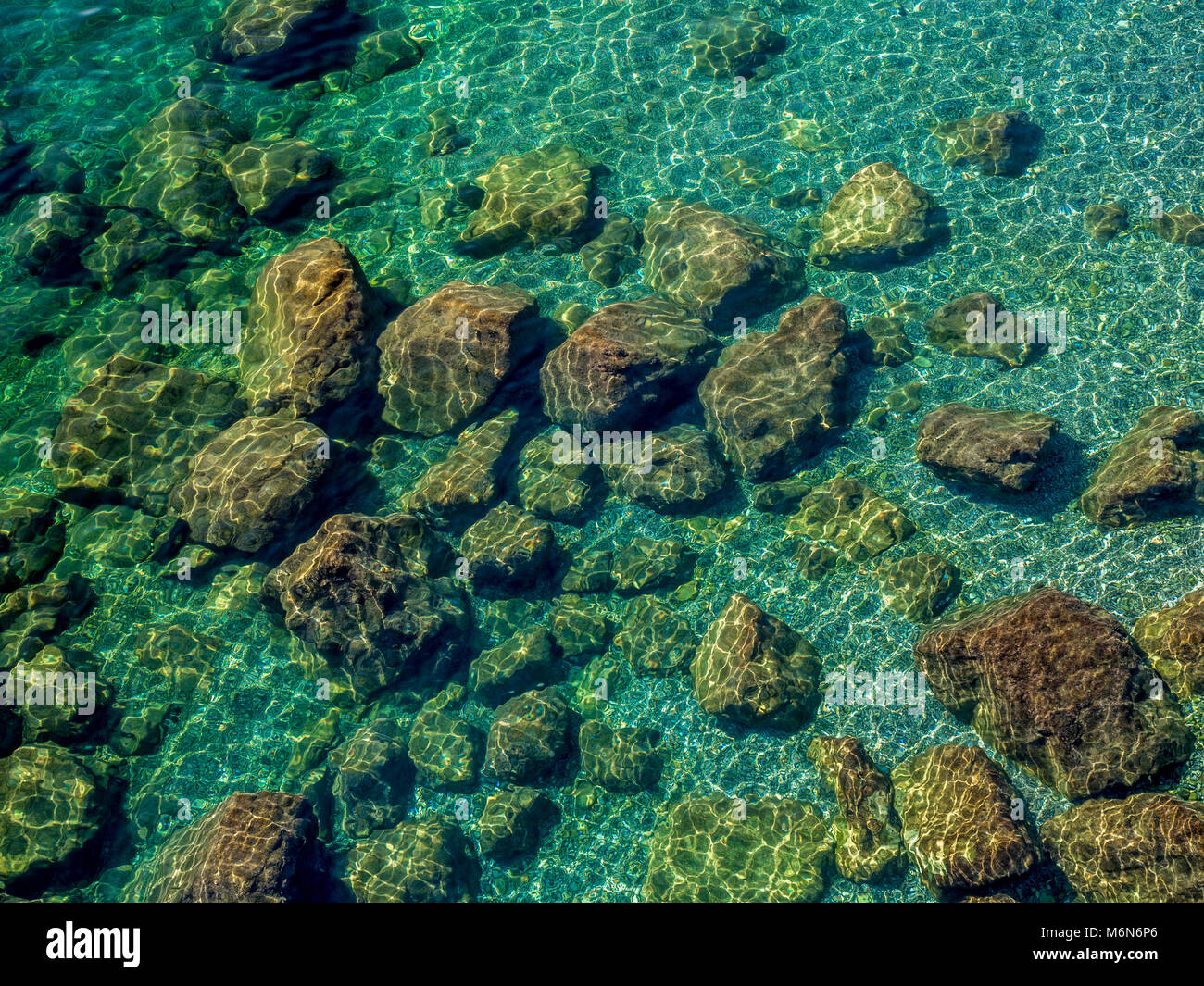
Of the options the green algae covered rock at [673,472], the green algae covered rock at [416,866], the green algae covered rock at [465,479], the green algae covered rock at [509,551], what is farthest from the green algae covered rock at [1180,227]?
the green algae covered rock at [416,866]

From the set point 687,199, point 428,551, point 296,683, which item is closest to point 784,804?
point 428,551

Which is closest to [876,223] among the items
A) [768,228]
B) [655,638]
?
[768,228]

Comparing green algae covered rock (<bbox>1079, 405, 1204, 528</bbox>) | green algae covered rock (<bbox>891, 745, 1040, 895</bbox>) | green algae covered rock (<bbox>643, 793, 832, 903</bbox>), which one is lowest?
green algae covered rock (<bbox>643, 793, 832, 903</bbox>)

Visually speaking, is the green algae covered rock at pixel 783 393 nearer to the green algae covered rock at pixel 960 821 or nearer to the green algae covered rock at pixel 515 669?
the green algae covered rock at pixel 515 669

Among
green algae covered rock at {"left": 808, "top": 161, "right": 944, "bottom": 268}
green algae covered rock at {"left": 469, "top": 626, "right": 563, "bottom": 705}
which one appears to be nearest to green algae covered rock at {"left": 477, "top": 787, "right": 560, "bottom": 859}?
green algae covered rock at {"left": 469, "top": 626, "right": 563, "bottom": 705}

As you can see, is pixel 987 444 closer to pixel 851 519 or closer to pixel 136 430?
pixel 851 519

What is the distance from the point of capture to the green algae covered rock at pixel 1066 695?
9.98 metres

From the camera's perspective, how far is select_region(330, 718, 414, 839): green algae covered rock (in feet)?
36.8

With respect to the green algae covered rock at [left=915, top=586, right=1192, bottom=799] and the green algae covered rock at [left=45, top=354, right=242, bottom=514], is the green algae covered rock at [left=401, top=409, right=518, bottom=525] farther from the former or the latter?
the green algae covered rock at [left=915, top=586, right=1192, bottom=799]

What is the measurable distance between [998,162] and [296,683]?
599 inches

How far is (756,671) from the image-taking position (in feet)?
36.6

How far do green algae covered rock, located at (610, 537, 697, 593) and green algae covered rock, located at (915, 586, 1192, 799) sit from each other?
3802mm

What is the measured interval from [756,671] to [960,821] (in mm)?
2903

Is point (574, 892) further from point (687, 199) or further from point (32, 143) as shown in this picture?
point (32, 143)
